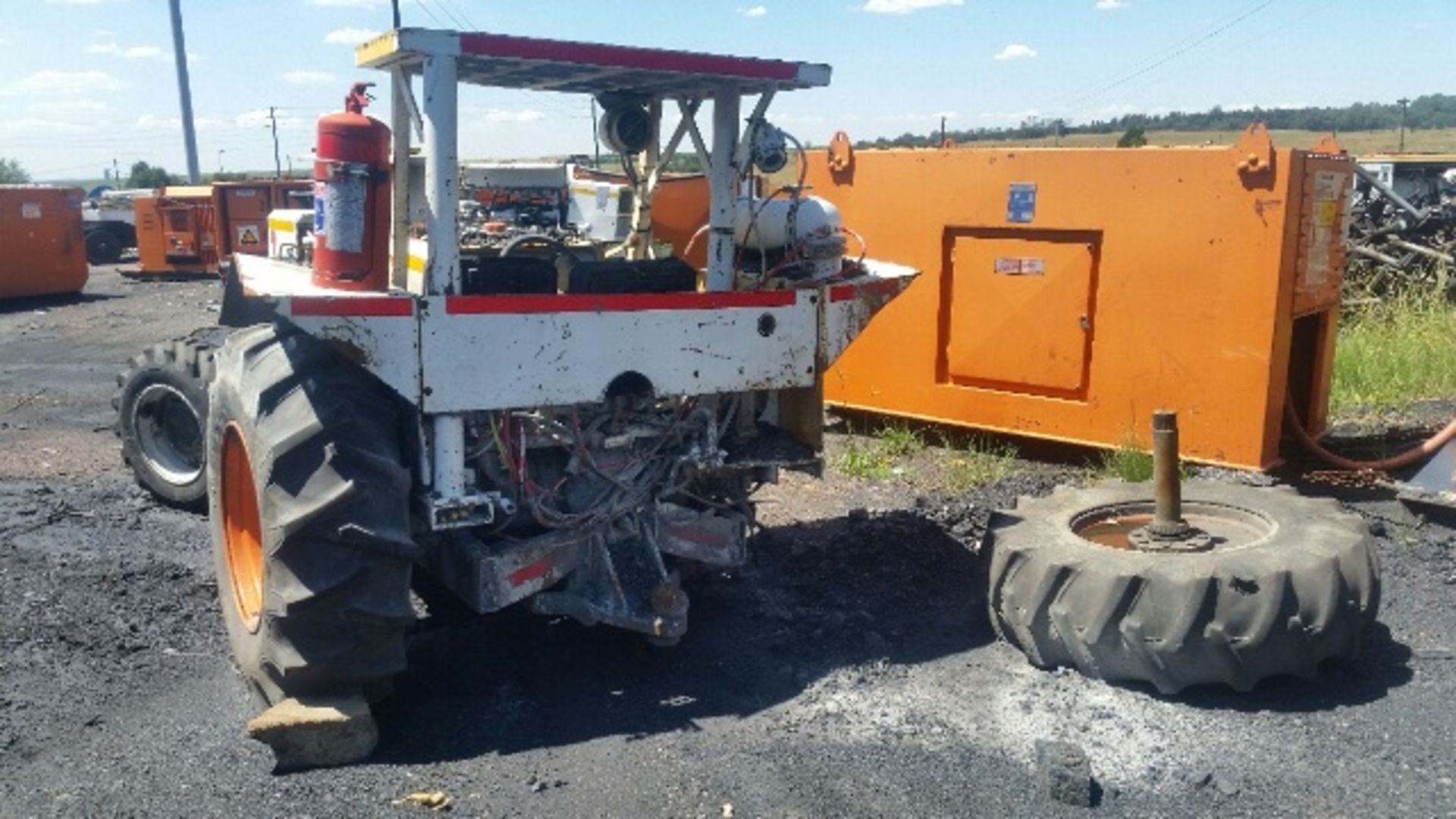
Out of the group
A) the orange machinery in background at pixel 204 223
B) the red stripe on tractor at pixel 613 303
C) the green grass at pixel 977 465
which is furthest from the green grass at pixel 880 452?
the orange machinery in background at pixel 204 223

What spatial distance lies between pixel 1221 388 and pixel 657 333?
3657 millimetres

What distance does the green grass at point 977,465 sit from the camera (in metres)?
7.19

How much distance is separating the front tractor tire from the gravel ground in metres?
0.32

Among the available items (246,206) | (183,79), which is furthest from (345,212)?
(183,79)

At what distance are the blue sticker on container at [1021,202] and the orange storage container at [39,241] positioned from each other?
53.4ft

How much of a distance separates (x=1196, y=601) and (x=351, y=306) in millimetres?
2847

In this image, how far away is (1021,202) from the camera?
7359mm

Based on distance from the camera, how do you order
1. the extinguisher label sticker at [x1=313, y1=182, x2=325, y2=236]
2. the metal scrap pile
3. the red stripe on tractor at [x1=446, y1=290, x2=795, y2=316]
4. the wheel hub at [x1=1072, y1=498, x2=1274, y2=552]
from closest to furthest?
the red stripe on tractor at [x1=446, y1=290, x2=795, y2=316], the extinguisher label sticker at [x1=313, y1=182, x2=325, y2=236], the wheel hub at [x1=1072, y1=498, x2=1274, y2=552], the metal scrap pile

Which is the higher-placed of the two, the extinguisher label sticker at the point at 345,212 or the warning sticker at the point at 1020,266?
the extinguisher label sticker at the point at 345,212

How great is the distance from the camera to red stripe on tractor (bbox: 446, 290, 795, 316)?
13.3ft

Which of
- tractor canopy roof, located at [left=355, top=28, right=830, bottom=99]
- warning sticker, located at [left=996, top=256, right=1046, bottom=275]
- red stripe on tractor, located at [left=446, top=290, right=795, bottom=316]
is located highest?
tractor canopy roof, located at [left=355, top=28, right=830, bottom=99]

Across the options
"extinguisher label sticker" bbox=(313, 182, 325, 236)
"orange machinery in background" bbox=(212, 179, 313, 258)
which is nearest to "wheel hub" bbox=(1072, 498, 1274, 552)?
"extinguisher label sticker" bbox=(313, 182, 325, 236)

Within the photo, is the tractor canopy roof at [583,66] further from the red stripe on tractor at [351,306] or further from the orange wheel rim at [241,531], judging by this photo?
the orange wheel rim at [241,531]

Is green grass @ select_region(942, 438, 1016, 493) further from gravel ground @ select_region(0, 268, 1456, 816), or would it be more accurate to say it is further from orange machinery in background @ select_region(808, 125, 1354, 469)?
gravel ground @ select_region(0, 268, 1456, 816)
